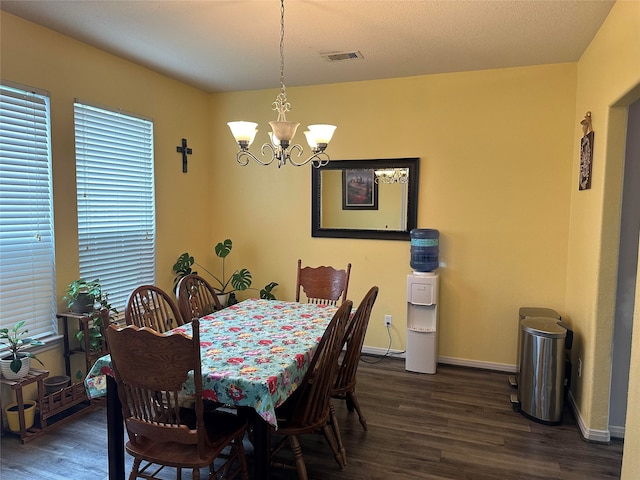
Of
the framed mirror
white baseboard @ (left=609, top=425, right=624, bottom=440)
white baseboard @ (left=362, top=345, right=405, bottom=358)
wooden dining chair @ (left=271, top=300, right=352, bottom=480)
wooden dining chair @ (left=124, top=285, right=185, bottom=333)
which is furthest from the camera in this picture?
white baseboard @ (left=362, top=345, right=405, bottom=358)

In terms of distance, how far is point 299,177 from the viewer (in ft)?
14.6

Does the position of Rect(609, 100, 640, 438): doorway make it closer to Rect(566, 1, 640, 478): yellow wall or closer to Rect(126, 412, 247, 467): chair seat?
Rect(566, 1, 640, 478): yellow wall

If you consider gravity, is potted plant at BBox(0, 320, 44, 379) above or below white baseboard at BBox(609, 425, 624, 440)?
above

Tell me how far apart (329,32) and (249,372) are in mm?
2300

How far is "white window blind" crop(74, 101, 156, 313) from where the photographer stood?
3305 mm

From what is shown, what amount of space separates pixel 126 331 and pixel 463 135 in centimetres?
326

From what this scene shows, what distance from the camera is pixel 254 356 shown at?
215cm

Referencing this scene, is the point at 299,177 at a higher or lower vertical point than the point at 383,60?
lower

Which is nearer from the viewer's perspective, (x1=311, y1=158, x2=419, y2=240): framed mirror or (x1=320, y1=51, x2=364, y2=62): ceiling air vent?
(x1=320, y1=51, x2=364, y2=62): ceiling air vent

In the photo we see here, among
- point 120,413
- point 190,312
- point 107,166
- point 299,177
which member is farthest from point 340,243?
point 120,413

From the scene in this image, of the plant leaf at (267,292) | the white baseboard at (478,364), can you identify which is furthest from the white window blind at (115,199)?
the white baseboard at (478,364)

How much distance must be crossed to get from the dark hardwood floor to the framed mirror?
1565mm

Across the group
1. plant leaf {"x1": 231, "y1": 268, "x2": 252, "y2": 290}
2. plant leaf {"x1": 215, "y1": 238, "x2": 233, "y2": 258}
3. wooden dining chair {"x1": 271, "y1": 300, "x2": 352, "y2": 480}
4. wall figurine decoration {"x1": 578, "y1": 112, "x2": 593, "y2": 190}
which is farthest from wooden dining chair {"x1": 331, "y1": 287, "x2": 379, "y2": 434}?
plant leaf {"x1": 215, "y1": 238, "x2": 233, "y2": 258}

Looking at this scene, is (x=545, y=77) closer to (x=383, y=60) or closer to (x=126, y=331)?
(x=383, y=60)
